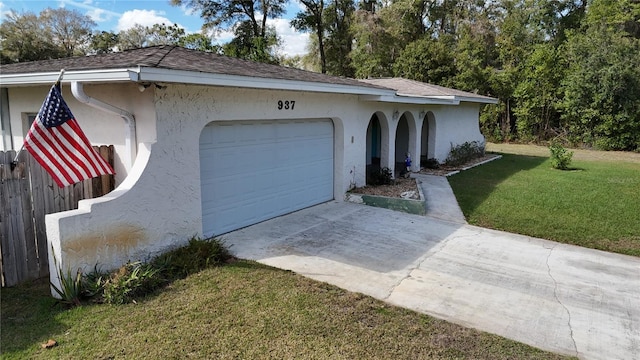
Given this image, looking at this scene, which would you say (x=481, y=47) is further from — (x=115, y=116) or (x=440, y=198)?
(x=115, y=116)

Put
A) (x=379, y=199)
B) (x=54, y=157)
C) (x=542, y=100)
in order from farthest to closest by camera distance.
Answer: (x=542, y=100), (x=379, y=199), (x=54, y=157)

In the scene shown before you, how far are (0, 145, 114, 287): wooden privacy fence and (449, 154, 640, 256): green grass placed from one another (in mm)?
7822

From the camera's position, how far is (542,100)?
28.0 metres

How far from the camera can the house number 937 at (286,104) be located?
27.8 ft

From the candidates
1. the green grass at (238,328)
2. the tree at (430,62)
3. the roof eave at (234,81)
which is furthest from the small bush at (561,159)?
the green grass at (238,328)

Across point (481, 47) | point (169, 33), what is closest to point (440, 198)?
point (481, 47)

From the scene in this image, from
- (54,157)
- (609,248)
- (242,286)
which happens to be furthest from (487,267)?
(54,157)

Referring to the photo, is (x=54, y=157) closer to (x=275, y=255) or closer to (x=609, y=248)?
(x=275, y=255)

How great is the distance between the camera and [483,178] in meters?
14.3

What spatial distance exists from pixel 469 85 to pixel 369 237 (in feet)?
80.6

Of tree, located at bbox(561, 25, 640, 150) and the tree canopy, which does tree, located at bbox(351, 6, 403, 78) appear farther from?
tree, located at bbox(561, 25, 640, 150)

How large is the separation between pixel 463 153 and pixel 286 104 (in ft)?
39.0

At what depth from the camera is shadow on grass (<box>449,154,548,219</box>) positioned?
11.0 m

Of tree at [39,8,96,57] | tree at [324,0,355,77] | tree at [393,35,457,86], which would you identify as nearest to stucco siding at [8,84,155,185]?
tree at [393,35,457,86]
